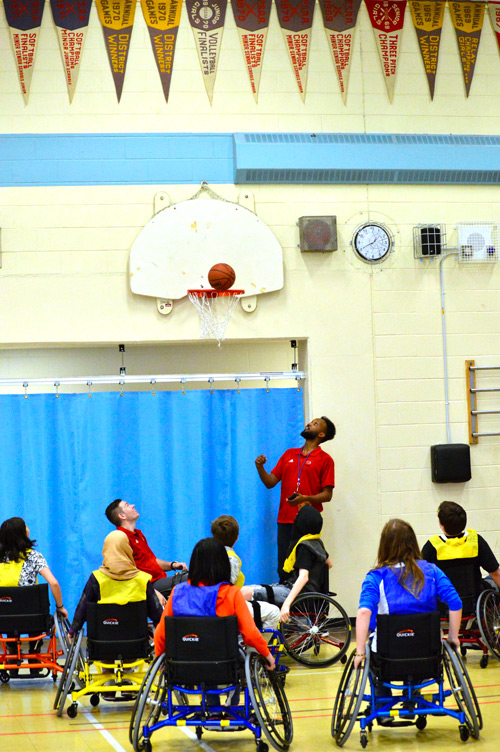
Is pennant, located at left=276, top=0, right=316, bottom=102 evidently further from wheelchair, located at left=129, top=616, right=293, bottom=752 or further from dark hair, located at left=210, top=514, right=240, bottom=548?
wheelchair, located at left=129, top=616, right=293, bottom=752

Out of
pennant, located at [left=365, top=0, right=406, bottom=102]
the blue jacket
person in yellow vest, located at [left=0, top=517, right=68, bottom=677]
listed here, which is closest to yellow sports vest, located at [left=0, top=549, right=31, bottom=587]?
person in yellow vest, located at [left=0, top=517, right=68, bottom=677]

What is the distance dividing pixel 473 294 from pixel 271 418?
6.02 feet

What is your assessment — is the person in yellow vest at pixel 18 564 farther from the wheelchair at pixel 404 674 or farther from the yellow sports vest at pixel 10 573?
the wheelchair at pixel 404 674

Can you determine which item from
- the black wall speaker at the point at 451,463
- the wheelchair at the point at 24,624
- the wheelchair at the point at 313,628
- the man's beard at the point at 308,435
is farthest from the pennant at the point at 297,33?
the wheelchair at the point at 24,624

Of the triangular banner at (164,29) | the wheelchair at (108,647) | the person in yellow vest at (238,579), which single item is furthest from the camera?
the triangular banner at (164,29)

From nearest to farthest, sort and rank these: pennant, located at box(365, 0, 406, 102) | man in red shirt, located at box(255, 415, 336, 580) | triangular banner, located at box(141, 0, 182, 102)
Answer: man in red shirt, located at box(255, 415, 336, 580), triangular banner, located at box(141, 0, 182, 102), pennant, located at box(365, 0, 406, 102)

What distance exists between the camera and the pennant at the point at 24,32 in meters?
6.11

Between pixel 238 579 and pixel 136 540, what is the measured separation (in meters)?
0.86

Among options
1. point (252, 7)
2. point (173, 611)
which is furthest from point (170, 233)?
point (173, 611)

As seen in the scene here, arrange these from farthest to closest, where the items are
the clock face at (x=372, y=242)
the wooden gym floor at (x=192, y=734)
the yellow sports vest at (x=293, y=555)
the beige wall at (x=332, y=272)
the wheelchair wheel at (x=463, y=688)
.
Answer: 1. the clock face at (x=372, y=242)
2. the beige wall at (x=332, y=272)
3. the yellow sports vest at (x=293, y=555)
4. the wooden gym floor at (x=192, y=734)
5. the wheelchair wheel at (x=463, y=688)

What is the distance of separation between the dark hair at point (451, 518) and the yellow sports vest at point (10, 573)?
245cm

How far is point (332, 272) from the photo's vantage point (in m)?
6.34

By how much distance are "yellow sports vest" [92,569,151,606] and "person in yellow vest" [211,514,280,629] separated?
540 millimetres

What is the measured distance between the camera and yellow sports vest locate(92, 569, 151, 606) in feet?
14.2
